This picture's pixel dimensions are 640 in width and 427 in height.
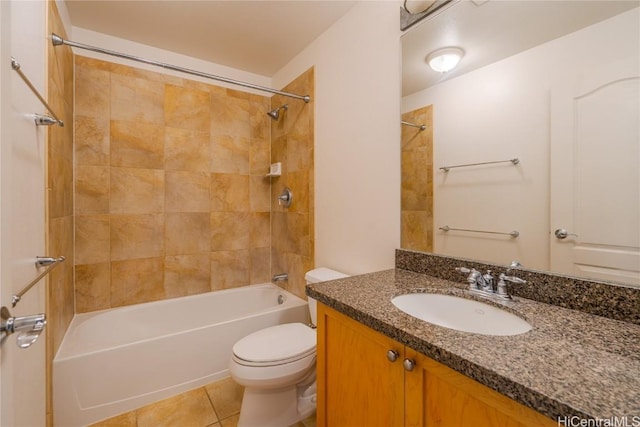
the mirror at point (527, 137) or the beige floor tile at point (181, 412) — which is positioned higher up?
the mirror at point (527, 137)

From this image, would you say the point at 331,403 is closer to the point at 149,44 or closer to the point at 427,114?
the point at 427,114

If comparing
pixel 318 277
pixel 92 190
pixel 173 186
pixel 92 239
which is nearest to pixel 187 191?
pixel 173 186

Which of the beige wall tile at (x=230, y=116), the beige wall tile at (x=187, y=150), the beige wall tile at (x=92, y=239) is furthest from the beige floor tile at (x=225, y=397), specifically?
the beige wall tile at (x=230, y=116)

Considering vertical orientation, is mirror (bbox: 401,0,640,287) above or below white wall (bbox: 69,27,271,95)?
below

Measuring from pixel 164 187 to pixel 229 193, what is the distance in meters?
0.51

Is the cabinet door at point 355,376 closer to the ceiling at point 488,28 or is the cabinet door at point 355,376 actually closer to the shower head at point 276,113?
the ceiling at point 488,28

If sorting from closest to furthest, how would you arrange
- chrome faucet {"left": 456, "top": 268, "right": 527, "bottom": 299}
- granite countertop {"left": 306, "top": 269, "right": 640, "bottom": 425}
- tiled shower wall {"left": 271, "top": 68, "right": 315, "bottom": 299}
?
1. granite countertop {"left": 306, "top": 269, "right": 640, "bottom": 425}
2. chrome faucet {"left": 456, "top": 268, "right": 527, "bottom": 299}
3. tiled shower wall {"left": 271, "top": 68, "right": 315, "bottom": 299}

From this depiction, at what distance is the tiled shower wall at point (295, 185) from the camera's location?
2135mm

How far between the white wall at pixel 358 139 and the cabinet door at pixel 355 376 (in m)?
0.62

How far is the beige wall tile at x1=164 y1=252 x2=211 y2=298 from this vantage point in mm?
2242

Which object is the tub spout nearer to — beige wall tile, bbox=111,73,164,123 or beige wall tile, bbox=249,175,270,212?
beige wall tile, bbox=249,175,270,212

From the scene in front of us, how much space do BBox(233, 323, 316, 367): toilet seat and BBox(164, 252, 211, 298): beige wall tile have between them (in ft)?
3.48

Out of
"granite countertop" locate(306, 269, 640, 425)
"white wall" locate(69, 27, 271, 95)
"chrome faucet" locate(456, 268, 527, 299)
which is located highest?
"white wall" locate(69, 27, 271, 95)

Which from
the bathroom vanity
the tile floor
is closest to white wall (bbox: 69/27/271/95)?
the bathroom vanity
